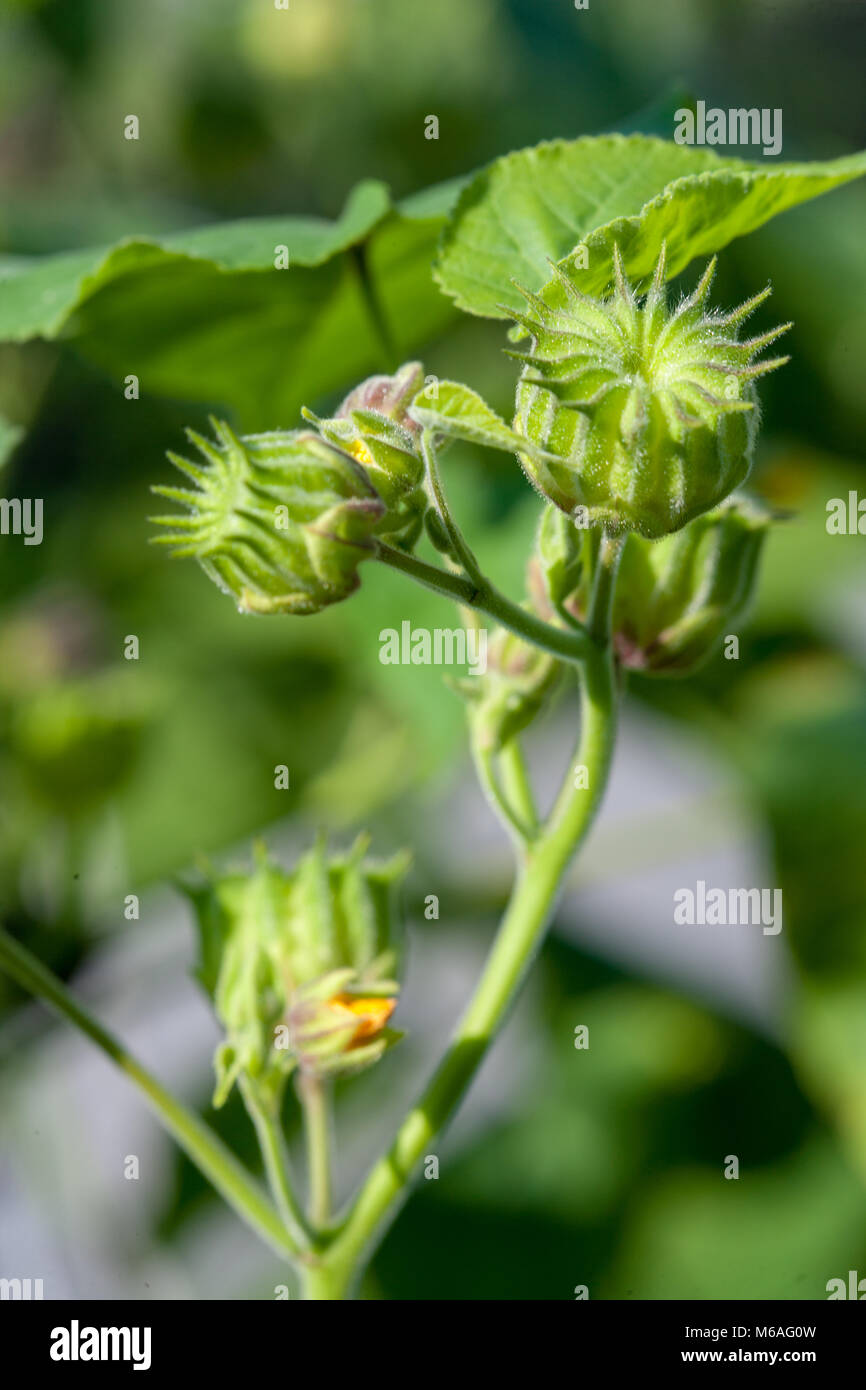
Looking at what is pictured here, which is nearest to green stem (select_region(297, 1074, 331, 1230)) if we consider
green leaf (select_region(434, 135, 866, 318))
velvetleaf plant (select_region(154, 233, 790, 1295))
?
velvetleaf plant (select_region(154, 233, 790, 1295))

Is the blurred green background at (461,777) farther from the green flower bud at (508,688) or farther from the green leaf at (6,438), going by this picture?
the green flower bud at (508,688)

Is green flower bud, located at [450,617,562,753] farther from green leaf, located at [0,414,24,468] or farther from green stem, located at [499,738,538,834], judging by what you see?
green leaf, located at [0,414,24,468]

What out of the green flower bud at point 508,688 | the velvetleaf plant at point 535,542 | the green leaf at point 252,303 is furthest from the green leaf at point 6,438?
the green flower bud at point 508,688

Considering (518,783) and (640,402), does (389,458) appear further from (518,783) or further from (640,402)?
(518,783)

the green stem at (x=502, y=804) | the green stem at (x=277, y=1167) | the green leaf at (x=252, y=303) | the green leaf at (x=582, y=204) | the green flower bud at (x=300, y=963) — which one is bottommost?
the green stem at (x=277, y=1167)
